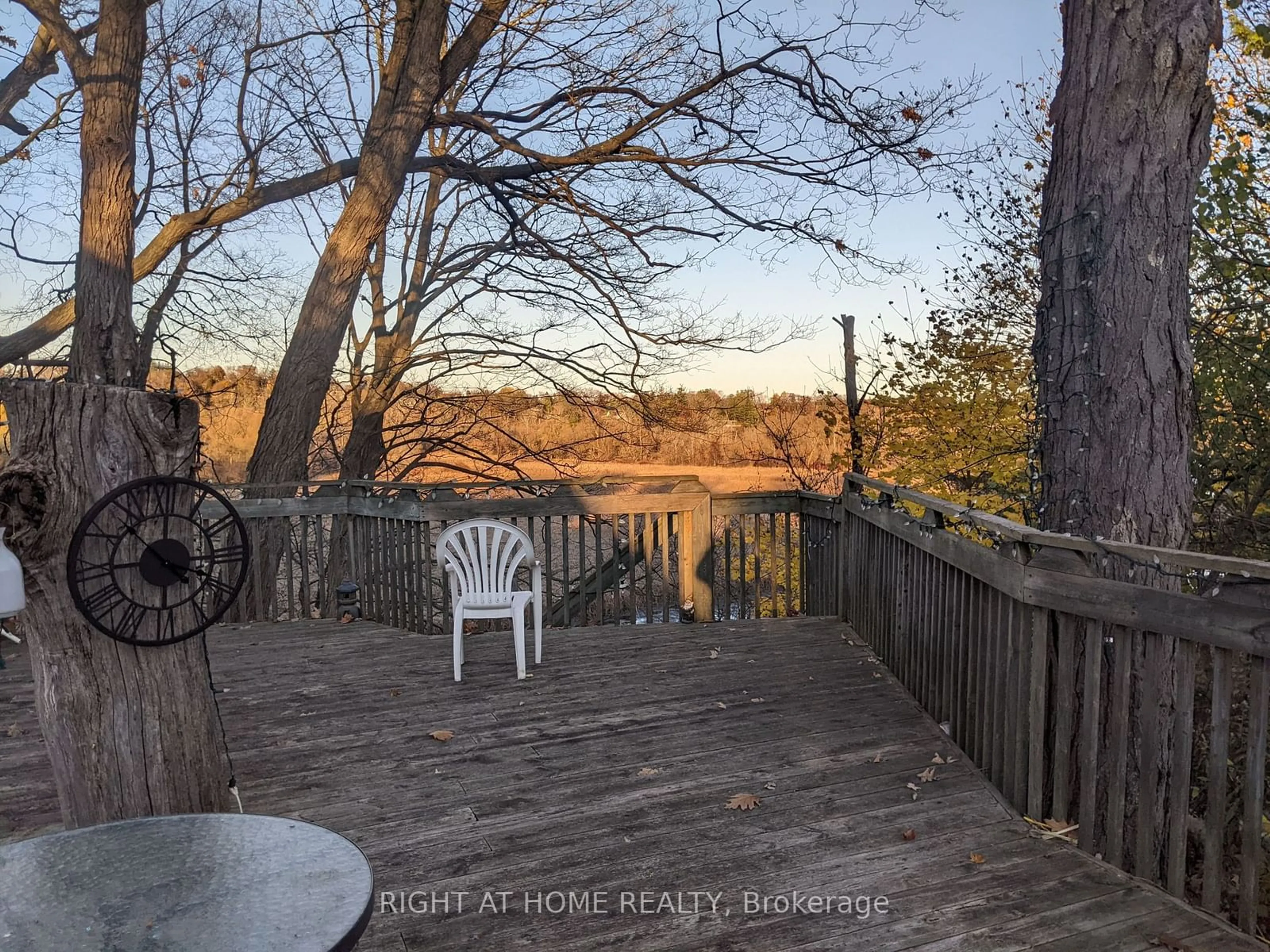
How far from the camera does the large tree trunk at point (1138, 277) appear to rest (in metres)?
3.19

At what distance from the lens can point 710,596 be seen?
6180 millimetres

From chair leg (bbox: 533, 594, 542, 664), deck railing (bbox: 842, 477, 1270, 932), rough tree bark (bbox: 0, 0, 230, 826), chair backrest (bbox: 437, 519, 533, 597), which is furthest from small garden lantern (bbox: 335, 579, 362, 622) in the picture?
deck railing (bbox: 842, 477, 1270, 932)

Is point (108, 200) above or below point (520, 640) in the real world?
above

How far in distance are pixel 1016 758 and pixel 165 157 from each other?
10.3 m

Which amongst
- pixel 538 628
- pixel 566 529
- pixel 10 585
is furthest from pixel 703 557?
pixel 10 585

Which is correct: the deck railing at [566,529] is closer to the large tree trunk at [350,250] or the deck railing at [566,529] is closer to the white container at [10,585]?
the large tree trunk at [350,250]

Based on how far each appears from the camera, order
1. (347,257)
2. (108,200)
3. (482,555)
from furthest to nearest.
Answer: (347,257)
(108,200)
(482,555)

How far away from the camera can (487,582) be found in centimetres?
506

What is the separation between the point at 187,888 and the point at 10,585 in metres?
0.68

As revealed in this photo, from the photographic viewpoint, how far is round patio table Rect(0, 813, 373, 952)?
52.2 inches

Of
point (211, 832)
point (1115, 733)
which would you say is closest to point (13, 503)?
point (211, 832)

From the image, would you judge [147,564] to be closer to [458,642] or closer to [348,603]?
[458,642]

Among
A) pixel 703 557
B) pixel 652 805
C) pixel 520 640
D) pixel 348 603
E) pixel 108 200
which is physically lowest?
pixel 652 805

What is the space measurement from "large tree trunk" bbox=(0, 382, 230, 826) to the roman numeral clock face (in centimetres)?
5
